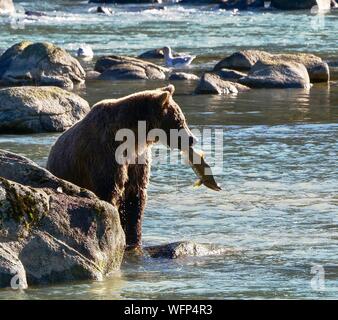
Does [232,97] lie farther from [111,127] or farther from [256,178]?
[111,127]

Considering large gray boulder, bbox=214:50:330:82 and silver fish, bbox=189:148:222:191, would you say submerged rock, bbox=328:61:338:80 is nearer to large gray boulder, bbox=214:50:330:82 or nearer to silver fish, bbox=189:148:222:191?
large gray boulder, bbox=214:50:330:82

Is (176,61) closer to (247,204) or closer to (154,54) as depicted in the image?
(154,54)

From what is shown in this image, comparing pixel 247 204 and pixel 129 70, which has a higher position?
pixel 247 204

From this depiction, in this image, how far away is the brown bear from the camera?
1069cm

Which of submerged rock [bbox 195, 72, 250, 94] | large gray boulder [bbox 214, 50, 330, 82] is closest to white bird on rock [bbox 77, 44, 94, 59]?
large gray boulder [bbox 214, 50, 330, 82]

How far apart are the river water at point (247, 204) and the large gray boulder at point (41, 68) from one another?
2.58ft

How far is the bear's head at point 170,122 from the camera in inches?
423

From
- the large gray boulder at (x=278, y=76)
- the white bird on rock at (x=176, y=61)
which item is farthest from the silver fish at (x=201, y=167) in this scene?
the white bird on rock at (x=176, y=61)

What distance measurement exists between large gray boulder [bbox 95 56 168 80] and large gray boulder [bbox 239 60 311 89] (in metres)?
2.46

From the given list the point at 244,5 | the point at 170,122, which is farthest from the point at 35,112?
the point at 244,5

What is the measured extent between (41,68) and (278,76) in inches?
203

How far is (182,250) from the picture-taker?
1062 centimetres

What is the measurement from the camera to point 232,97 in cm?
2350

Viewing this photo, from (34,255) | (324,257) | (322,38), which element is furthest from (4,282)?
(322,38)
